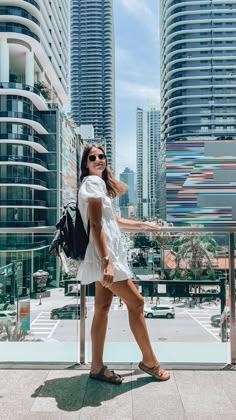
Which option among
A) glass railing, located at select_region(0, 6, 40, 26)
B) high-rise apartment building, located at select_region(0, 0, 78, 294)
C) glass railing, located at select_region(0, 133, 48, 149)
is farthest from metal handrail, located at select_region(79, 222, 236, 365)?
glass railing, located at select_region(0, 6, 40, 26)

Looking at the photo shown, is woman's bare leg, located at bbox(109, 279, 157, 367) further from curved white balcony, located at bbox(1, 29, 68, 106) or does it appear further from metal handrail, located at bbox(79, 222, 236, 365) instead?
curved white balcony, located at bbox(1, 29, 68, 106)

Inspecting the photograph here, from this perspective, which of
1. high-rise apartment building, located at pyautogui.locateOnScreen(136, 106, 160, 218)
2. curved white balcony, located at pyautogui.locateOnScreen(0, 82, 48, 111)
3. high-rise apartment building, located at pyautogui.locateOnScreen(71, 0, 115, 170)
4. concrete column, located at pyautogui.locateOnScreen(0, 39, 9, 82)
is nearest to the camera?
curved white balcony, located at pyautogui.locateOnScreen(0, 82, 48, 111)

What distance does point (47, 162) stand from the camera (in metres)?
29.5

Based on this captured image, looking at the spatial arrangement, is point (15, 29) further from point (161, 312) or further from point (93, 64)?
point (93, 64)

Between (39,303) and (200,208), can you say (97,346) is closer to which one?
(39,303)

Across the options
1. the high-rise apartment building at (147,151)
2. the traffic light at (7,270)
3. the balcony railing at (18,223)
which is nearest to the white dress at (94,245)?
the traffic light at (7,270)

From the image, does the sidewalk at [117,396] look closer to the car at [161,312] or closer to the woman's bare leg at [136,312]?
the woman's bare leg at [136,312]

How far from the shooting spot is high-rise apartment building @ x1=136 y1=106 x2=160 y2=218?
83375mm

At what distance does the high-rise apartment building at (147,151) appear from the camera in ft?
274

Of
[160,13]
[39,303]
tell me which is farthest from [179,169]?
[39,303]

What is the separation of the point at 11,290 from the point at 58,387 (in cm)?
65

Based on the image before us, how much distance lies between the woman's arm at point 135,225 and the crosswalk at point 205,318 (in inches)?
23.4

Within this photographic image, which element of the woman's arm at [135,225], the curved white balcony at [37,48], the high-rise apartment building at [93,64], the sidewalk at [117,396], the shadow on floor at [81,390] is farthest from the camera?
the high-rise apartment building at [93,64]

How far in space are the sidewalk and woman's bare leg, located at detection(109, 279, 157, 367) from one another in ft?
0.45
